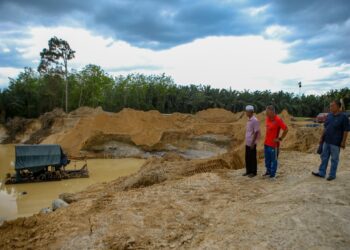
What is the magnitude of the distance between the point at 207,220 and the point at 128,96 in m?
52.7

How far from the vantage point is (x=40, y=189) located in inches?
637

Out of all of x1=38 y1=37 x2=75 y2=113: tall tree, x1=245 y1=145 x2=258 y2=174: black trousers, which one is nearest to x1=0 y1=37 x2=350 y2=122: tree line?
x1=38 y1=37 x2=75 y2=113: tall tree

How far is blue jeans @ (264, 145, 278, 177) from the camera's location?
763cm

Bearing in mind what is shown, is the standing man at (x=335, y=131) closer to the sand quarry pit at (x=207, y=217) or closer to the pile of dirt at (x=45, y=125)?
the sand quarry pit at (x=207, y=217)

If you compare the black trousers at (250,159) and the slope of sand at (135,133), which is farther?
the slope of sand at (135,133)

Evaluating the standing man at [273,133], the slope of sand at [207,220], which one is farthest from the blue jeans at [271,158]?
the slope of sand at [207,220]

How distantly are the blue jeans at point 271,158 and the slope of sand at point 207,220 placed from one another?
265 millimetres

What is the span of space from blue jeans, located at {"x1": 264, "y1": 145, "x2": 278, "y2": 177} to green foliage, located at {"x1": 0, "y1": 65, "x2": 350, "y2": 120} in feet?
130

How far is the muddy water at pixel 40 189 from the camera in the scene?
1304 cm

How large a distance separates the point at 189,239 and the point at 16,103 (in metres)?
46.7

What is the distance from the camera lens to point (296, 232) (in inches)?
192

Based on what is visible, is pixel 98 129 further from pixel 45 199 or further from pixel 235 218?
pixel 235 218

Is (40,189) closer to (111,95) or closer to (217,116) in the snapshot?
(217,116)

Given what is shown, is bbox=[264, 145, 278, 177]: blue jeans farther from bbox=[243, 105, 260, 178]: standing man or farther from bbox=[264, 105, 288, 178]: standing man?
bbox=[243, 105, 260, 178]: standing man
